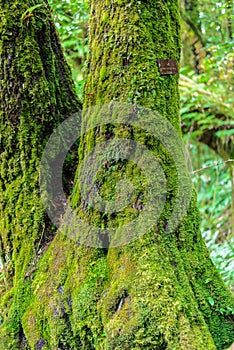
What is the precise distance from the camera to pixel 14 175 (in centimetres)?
362

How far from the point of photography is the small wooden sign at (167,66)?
123 inches

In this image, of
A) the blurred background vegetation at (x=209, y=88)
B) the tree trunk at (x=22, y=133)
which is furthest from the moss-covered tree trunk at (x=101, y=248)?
the blurred background vegetation at (x=209, y=88)

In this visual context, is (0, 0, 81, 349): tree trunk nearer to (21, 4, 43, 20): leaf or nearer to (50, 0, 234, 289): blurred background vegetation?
(21, 4, 43, 20): leaf

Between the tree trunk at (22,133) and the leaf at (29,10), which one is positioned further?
the tree trunk at (22,133)

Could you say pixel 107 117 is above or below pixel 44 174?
above

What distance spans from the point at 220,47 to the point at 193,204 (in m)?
3.55

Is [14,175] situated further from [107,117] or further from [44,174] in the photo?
[107,117]

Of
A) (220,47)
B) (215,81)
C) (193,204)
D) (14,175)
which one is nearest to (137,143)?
(193,204)

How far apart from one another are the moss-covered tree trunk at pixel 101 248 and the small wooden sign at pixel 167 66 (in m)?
0.04

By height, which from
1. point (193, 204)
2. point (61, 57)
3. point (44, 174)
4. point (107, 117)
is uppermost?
point (61, 57)

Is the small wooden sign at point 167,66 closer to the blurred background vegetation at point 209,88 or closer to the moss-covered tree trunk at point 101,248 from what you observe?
the moss-covered tree trunk at point 101,248

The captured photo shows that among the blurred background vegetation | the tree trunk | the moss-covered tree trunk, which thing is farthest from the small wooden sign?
the blurred background vegetation

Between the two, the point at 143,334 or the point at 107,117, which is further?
the point at 107,117

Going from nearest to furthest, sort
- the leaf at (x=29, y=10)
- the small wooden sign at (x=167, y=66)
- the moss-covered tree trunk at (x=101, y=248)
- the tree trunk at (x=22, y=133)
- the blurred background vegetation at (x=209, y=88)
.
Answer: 1. the moss-covered tree trunk at (x=101, y=248)
2. the small wooden sign at (x=167, y=66)
3. the leaf at (x=29, y=10)
4. the tree trunk at (x=22, y=133)
5. the blurred background vegetation at (x=209, y=88)
